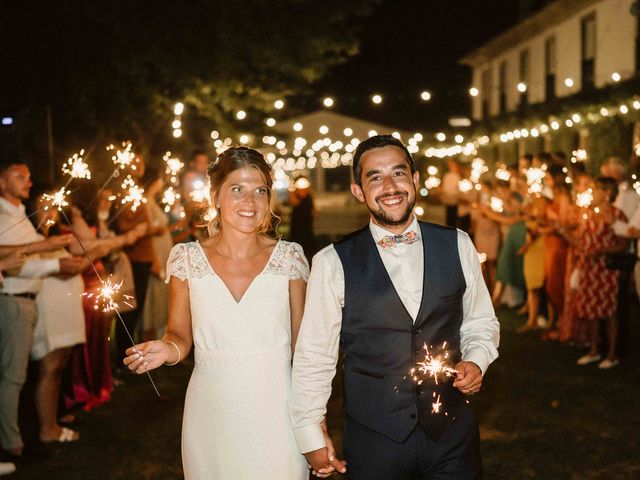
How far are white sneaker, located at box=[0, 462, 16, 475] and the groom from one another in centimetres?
317

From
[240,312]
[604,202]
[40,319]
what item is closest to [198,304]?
[240,312]

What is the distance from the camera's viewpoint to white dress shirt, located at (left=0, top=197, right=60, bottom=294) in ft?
18.3

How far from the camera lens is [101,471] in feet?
18.8

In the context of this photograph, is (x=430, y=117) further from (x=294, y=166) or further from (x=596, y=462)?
(x=596, y=462)

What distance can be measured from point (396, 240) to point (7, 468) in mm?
3680

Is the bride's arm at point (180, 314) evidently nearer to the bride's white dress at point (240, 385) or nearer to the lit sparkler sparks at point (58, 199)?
the bride's white dress at point (240, 385)

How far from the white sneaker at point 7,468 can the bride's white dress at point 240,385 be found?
2449 millimetres

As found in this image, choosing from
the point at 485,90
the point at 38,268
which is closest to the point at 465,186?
the point at 38,268

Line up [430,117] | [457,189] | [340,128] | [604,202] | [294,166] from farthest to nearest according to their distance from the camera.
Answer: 1. [430,117]
2. [294,166]
3. [340,128]
4. [457,189]
5. [604,202]

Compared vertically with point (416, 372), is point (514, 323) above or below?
below

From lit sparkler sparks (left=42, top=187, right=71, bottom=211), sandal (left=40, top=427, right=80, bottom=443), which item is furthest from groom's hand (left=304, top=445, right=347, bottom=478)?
sandal (left=40, top=427, right=80, bottom=443)

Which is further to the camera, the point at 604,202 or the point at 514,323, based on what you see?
the point at 514,323

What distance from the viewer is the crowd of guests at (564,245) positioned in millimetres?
8352

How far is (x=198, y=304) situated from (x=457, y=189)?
33.2 feet
